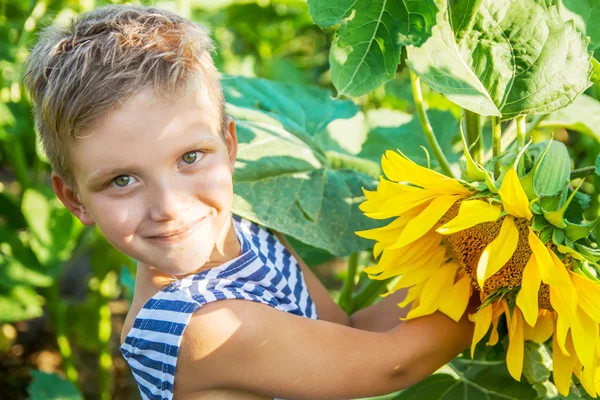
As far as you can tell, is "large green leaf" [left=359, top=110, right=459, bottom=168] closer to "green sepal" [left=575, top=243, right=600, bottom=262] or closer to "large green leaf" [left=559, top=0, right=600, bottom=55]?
"large green leaf" [left=559, top=0, right=600, bottom=55]

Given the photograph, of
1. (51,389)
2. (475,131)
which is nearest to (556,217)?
(475,131)

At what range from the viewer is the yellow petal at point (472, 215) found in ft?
2.41

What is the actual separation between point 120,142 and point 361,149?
586 mm

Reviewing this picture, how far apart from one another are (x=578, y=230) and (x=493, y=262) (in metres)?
0.08

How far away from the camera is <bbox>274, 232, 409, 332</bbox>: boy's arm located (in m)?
1.02

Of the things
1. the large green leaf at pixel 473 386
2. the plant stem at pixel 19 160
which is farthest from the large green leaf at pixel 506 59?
the plant stem at pixel 19 160

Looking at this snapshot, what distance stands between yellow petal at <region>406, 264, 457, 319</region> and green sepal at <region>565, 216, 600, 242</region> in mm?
139

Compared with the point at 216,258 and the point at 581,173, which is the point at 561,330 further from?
the point at 216,258

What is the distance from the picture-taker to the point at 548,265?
0.72 meters

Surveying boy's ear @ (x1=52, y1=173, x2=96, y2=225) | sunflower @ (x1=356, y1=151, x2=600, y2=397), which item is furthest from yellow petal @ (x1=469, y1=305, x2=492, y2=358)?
boy's ear @ (x1=52, y1=173, x2=96, y2=225)

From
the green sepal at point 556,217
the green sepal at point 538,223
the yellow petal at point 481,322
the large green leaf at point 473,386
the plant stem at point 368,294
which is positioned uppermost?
the green sepal at point 556,217

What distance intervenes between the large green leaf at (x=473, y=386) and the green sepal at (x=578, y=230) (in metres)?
0.34

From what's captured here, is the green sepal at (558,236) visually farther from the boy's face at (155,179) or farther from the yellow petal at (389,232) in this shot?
the boy's face at (155,179)

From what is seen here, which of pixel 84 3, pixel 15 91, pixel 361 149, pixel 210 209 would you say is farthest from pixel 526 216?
pixel 15 91
